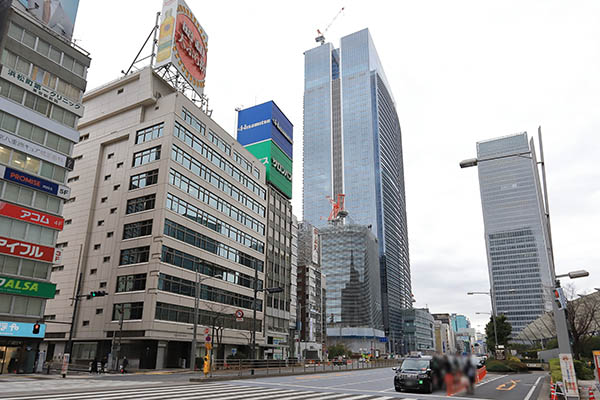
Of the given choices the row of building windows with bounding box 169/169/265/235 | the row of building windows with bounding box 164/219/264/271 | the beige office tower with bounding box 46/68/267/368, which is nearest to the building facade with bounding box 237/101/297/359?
the row of building windows with bounding box 169/169/265/235

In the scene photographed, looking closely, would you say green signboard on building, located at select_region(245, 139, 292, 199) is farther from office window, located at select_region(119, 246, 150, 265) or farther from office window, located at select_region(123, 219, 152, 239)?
office window, located at select_region(119, 246, 150, 265)

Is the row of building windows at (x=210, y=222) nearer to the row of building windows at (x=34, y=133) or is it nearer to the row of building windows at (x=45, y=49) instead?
the row of building windows at (x=34, y=133)

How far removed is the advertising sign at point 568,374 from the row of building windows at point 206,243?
33808mm

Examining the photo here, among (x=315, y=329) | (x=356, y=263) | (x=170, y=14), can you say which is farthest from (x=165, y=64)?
(x=356, y=263)

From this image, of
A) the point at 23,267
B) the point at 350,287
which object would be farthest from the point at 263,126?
the point at 350,287

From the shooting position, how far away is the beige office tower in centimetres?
5094

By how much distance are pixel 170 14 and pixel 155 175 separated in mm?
28767

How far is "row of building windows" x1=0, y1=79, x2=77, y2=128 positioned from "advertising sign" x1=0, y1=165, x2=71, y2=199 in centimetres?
693

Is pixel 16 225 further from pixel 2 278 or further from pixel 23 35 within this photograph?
pixel 23 35

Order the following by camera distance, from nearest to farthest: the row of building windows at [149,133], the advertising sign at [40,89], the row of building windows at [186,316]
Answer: the advertising sign at [40,89] → the row of building windows at [186,316] → the row of building windows at [149,133]

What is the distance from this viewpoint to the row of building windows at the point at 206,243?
178ft

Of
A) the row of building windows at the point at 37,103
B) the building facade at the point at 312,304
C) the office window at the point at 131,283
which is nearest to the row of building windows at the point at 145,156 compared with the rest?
the row of building windows at the point at 37,103

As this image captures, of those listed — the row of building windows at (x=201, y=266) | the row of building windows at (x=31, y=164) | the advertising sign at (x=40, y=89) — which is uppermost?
the advertising sign at (x=40, y=89)

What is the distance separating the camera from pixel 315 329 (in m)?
134
